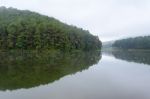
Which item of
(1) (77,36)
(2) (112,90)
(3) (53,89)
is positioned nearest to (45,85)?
(3) (53,89)

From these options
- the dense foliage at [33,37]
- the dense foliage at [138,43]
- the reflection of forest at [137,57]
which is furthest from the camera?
the dense foliage at [138,43]

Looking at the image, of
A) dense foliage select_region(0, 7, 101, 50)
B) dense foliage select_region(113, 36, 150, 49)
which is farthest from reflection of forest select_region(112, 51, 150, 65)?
dense foliage select_region(113, 36, 150, 49)

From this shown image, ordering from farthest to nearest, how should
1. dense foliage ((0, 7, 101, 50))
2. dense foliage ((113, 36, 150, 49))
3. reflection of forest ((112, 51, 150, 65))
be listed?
dense foliage ((113, 36, 150, 49)) < dense foliage ((0, 7, 101, 50)) < reflection of forest ((112, 51, 150, 65))

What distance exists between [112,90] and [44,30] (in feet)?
→ 203

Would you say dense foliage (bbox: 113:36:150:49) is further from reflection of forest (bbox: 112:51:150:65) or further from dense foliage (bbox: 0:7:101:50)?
dense foliage (bbox: 0:7:101:50)

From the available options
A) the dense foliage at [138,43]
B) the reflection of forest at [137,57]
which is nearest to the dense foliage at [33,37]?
the reflection of forest at [137,57]

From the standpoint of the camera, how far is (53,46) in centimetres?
7600

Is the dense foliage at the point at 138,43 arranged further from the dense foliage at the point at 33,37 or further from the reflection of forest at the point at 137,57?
the dense foliage at the point at 33,37

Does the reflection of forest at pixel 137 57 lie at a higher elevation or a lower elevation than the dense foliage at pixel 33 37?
lower

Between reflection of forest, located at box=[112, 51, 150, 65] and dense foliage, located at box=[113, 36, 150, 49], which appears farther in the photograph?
dense foliage, located at box=[113, 36, 150, 49]

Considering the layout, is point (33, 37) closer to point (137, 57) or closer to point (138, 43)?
point (137, 57)

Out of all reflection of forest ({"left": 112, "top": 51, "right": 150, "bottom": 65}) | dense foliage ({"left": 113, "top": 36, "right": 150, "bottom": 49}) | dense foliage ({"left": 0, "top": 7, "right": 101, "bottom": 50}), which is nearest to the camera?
reflection of forest ({"left": 112, "top": 51, "right": 150, "bottom": 65})

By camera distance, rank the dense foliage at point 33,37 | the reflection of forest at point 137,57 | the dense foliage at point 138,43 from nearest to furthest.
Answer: the reflection of forest at point 137,57 < the dense foliage at point 33,37 < the dense foliage at point 138,43

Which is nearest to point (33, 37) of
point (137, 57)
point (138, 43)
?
point (137, 57)
